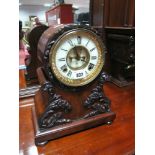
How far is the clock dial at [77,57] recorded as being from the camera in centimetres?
56

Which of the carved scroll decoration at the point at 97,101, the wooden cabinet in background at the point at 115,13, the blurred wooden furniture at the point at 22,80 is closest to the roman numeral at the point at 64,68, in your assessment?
the carved scroll decoration at the point at 97,101

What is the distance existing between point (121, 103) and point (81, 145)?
366mm

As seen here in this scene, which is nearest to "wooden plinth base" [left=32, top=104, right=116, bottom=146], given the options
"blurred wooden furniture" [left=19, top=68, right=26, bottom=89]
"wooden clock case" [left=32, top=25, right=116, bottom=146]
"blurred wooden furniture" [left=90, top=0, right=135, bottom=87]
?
"wooden clock case" [left=32, top=25, right=116, bottom=146]

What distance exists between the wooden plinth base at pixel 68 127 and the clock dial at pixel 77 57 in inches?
5.9

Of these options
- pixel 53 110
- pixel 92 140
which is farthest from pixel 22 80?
pixel 92 140

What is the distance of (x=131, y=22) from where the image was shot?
3.66ft

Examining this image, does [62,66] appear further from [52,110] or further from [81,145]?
[81,145]

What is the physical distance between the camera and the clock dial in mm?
558

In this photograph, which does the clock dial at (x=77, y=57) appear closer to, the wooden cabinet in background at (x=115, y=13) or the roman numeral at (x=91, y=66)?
the roman numeral at (x=91, y=66)

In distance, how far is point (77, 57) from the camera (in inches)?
23.7

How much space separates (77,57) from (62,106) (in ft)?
0.62
